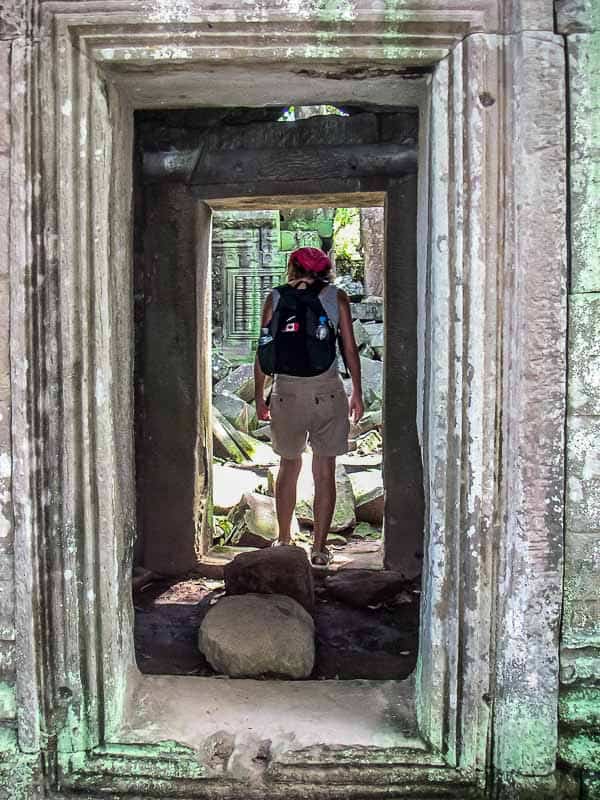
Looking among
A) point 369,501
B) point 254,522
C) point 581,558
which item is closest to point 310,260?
point 254,522

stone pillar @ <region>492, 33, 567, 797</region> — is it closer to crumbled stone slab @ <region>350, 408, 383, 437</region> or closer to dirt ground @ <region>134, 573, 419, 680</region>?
dirt ground @ <region>134, 573, 419, 680</region>

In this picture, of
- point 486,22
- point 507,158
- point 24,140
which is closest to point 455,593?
point 507,158

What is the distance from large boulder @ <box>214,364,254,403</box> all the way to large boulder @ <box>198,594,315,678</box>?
7.64 metres

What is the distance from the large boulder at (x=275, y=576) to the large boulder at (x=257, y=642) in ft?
1.32

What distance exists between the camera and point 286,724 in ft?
7.31

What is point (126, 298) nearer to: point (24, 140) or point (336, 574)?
point (24, 140)

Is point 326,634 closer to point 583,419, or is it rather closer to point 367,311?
point 583,419

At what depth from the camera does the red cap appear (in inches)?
164

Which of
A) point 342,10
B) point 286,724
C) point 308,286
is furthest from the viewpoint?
point 308,286

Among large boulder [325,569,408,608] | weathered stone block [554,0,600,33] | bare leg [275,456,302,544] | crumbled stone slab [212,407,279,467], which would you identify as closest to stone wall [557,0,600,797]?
weathered stone block [554,0,600,33]

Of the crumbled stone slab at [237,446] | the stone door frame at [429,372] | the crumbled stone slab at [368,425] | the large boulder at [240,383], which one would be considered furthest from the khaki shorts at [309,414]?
the large boulder at [240,383]

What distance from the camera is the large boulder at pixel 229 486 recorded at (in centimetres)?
608

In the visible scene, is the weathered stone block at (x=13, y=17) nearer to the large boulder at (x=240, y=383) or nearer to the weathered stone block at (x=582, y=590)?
the weathered stone block at (x=582, y=590)

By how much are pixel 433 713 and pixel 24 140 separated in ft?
7.08
